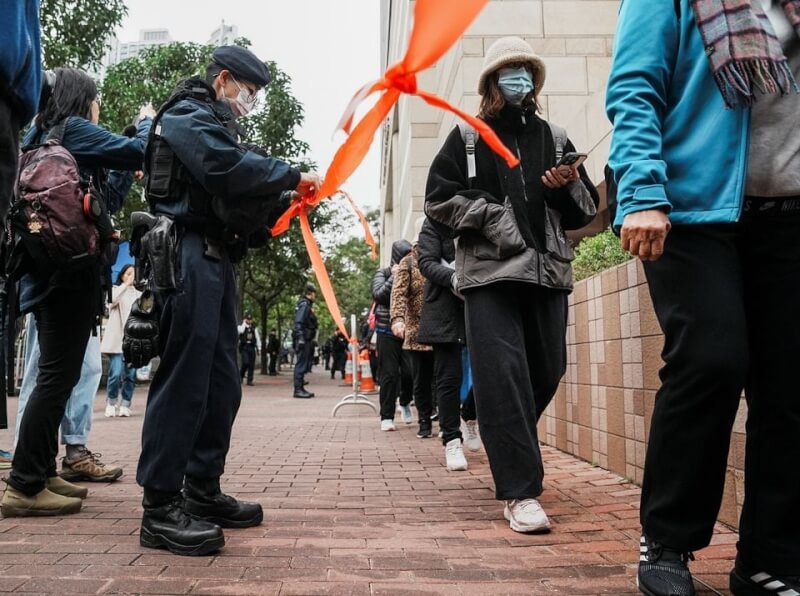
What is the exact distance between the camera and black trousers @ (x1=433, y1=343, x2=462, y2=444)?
527cm

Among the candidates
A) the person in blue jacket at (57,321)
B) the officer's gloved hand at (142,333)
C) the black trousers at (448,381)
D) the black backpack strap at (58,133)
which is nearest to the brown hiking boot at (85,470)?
the person in blue jacket at (57,321)

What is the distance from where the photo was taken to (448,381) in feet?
18.0

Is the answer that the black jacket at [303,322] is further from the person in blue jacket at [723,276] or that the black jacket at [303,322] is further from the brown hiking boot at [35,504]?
the person in blue jacket at [723,276]

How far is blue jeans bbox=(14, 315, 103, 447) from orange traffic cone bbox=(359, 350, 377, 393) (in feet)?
43.3

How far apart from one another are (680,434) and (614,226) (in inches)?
27.8

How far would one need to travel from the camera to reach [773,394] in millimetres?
2143

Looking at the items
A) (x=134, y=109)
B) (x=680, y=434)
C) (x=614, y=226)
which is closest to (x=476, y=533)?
(x=680, y=434)

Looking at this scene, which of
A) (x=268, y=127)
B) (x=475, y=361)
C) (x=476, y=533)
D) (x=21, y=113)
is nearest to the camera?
(x=21, y=113)

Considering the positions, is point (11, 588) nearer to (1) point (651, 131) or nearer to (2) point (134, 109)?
(1) point (651, 131)

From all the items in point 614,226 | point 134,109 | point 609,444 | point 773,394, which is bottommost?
point 609,444

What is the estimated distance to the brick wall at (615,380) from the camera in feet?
12.1

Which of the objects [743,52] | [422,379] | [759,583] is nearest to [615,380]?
[759,583]

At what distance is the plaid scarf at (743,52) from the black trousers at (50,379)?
291 cm

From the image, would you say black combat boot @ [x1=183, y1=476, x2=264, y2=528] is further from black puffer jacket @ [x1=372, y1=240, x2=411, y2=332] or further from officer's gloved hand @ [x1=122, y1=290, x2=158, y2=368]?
black puffer jacket @ [x1=372, y1=240, x2=411, y2=332]
